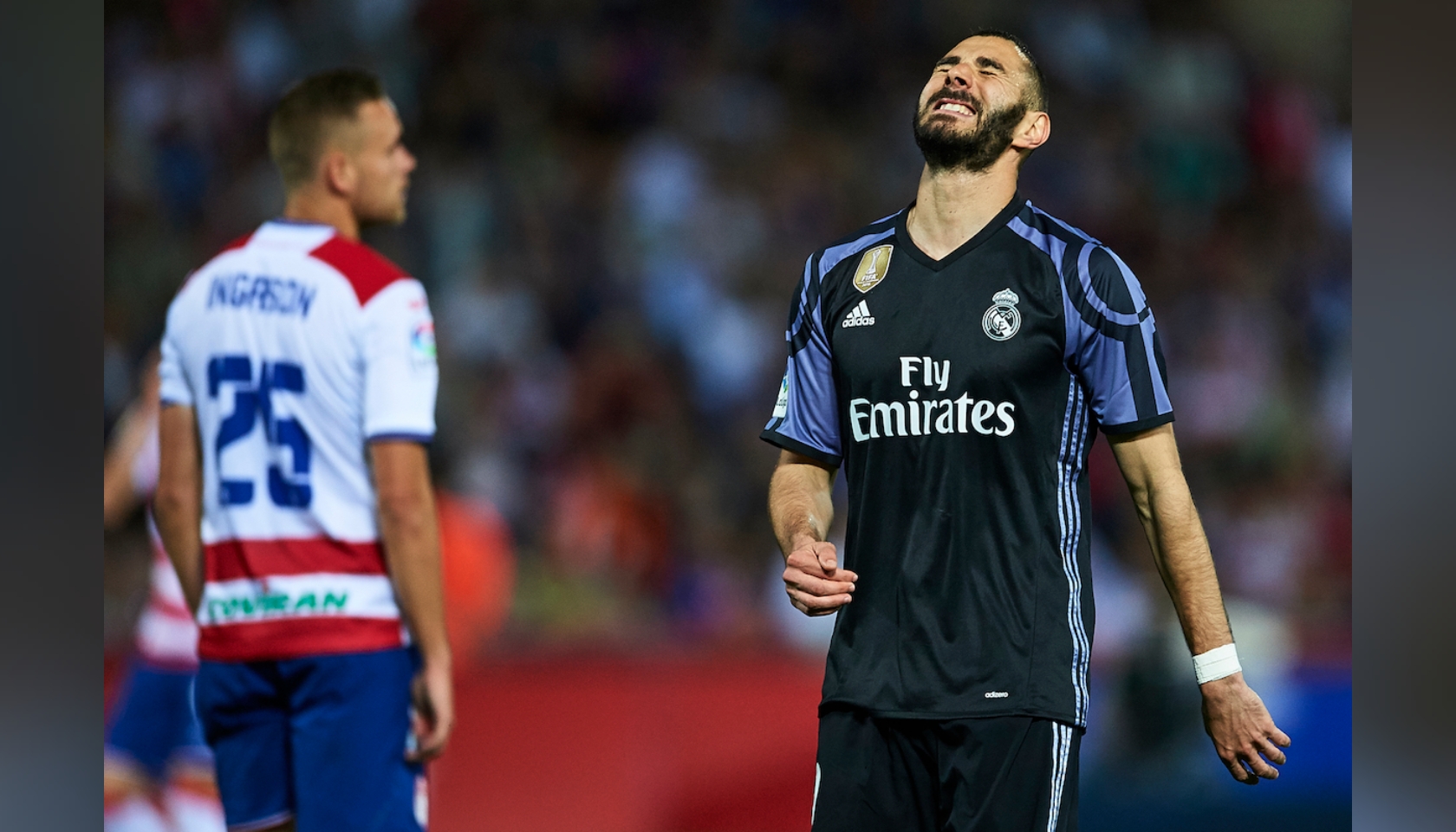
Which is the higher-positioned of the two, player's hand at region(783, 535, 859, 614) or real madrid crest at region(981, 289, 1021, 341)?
real madrid crest at region(981, 289, 1021, 341)

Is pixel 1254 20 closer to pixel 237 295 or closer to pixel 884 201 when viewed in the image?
pixel 884 201

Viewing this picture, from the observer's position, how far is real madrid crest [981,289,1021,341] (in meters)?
2.43

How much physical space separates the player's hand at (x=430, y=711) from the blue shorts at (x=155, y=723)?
1.58m

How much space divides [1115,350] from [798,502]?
2.18 ft

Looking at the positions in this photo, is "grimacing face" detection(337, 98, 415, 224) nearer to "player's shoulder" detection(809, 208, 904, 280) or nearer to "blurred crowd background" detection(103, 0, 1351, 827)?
"blurred crowd background" detection(103, 0, 1351, 827)

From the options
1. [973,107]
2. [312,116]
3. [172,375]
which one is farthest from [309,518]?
[973,107]

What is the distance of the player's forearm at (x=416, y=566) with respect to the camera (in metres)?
3.37

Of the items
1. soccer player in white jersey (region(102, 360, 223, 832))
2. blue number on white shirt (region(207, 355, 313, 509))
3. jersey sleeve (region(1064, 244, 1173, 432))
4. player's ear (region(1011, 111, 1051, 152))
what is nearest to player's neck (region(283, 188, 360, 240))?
blue number on white shirt (region(207, 355, 313, 509))

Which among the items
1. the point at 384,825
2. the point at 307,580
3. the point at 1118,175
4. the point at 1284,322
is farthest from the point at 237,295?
the point at 1284,322

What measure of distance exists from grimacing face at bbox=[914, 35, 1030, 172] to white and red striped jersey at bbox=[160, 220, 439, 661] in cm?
161

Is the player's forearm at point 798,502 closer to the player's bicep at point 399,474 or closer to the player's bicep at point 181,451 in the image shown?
the player's bicep at point 399,474

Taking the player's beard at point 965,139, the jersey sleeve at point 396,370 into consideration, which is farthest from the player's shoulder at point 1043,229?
the jersey sleeve at point 396,370

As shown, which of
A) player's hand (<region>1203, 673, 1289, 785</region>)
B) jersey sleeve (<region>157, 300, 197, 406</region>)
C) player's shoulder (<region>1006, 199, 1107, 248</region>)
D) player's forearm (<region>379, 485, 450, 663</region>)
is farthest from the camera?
jersey sleeve (<region>157, 300, 197, 406</region>)

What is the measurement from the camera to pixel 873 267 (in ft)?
8.45
